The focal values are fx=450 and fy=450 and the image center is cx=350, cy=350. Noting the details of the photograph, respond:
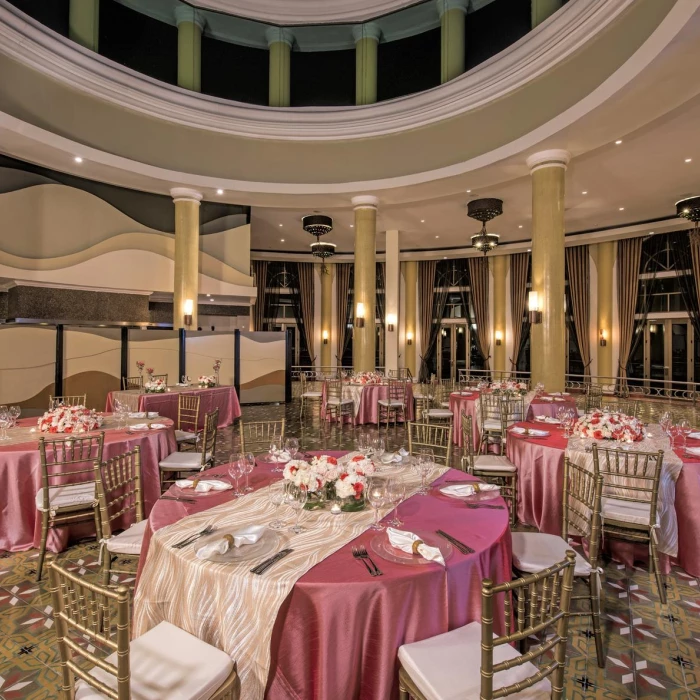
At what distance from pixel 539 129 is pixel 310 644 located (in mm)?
8692

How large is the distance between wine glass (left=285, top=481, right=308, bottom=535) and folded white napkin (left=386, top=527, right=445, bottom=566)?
1.49ft

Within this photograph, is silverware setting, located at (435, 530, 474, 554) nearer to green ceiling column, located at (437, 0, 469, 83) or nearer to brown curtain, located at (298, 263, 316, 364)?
green ceiling column, located at (437, 0, 469, 83)

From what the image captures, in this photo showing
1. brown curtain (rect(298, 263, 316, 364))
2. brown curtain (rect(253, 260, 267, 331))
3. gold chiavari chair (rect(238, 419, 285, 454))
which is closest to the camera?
gold chiavari chair (rect(238, 419, 285, 454))

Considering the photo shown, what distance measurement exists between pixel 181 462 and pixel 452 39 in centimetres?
1064

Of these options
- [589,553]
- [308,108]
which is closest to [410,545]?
[589,553]

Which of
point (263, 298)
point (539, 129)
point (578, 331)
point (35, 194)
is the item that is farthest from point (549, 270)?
point (263, 298)

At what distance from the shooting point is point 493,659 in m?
1.68

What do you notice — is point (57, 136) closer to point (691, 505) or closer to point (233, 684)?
point (233, 684)

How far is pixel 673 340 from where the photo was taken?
44.8 ft

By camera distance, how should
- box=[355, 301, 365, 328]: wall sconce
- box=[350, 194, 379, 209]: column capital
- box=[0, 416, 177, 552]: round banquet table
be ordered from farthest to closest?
box=[355, 301, 365, 328]: wall sconce < box=[350, 194, 379, 209]: column capital < box=[0, 416, 177, 552]: round banquet table

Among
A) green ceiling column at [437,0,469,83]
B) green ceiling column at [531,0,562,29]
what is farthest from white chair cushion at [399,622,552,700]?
green ceiling column at [437,0,469,83]

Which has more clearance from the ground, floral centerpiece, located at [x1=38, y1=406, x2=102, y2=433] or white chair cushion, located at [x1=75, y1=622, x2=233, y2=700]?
floral centerpiece, located at [x1=38, y1=406, x2=102, y2=433]

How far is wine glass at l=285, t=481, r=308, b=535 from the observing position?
2234 millimetres

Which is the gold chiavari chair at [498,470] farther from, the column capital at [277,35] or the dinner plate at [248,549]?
the column capital at [277,35]
